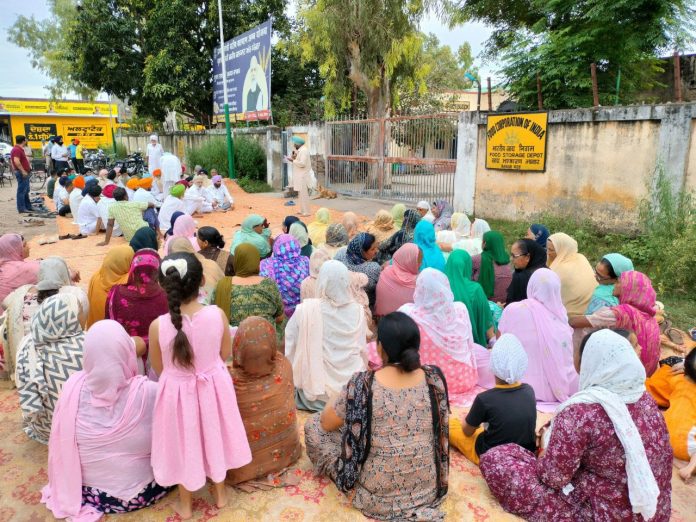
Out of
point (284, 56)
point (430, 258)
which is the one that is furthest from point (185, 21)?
point (430, 258)

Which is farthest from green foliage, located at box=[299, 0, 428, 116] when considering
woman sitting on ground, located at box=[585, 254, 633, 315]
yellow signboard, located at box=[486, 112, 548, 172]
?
woman sitting on ground, located at box=[585, 254, 633, 315]

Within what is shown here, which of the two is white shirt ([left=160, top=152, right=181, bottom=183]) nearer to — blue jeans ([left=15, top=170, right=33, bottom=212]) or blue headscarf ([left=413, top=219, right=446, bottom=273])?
blue jeans ([left=15, top=170, right=33, bottom=212])

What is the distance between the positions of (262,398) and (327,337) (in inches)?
32.0

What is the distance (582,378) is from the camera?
223 cm

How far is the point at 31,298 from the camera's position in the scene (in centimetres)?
348

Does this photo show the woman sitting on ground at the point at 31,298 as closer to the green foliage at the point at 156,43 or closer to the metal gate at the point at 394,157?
the metal gate at the point at 394,157

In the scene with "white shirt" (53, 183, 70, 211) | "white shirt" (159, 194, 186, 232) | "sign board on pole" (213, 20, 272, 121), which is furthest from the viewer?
"sign board on pole" (213, 20, 272, 121)

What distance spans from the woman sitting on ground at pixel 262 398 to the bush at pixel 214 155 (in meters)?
14.6

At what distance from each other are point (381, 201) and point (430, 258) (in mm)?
7080

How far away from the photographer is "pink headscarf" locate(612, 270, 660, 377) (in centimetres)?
336

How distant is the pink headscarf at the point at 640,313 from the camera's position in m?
3.36

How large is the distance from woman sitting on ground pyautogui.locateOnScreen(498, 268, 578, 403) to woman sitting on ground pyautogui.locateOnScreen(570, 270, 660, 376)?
0.87 ft

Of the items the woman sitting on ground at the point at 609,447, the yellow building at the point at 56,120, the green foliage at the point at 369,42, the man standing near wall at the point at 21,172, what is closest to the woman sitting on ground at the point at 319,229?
the woman sitting on ground at the point at 609,447

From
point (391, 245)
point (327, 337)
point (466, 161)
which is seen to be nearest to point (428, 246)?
point (391, 245)
